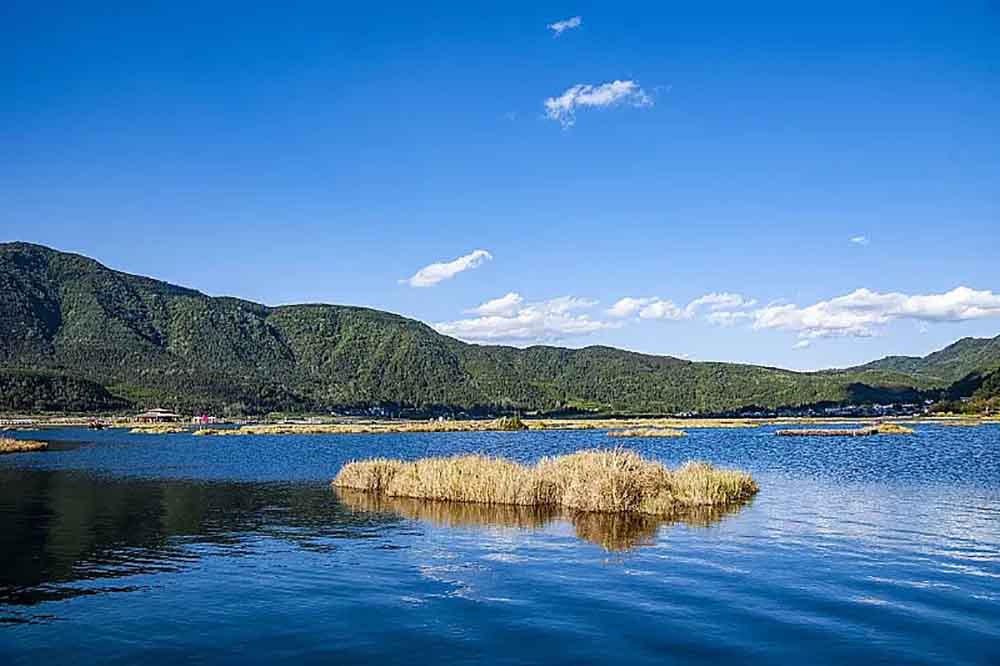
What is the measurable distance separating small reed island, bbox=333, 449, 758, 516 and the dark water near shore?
2.26 meters

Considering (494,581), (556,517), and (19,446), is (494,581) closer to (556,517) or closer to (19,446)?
(556,517)

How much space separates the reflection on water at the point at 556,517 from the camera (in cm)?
3388

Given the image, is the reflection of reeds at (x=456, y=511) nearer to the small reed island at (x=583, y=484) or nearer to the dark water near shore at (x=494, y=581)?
the dark water near shore at (x=494, y=581)

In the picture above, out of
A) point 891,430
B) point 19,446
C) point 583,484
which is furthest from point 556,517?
point 891,430

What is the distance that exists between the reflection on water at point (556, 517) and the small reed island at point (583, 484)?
65 cm

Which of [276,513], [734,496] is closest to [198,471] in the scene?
[276,513]

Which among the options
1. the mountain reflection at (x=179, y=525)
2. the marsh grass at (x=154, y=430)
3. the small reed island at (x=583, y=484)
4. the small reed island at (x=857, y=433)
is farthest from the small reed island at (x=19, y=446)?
the small reed island at (x=857, y=433)

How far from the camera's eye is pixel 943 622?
20.9m

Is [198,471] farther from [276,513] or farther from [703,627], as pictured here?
[703,627]

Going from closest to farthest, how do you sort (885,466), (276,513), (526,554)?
1. (526,554)
2. (276,513)
3. (885,466)

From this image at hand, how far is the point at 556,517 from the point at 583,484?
268 centimetres

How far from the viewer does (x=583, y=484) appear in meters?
41.1

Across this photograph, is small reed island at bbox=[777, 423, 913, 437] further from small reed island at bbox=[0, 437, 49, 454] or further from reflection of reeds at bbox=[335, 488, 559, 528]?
small reed island at bbox=[0, 437, 49, 454]

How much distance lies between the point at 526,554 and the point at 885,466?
1760 inches
